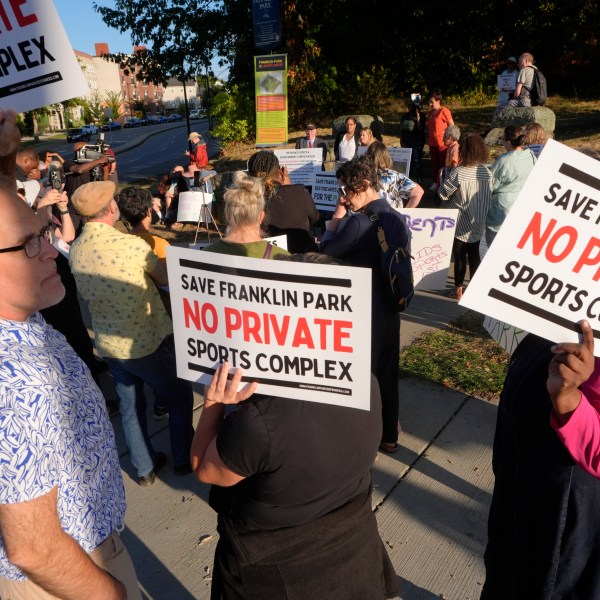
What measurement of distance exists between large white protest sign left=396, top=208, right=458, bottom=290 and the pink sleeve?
12.6ft

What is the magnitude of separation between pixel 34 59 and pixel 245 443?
2.26 metres

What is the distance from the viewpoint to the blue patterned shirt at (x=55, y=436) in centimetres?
123

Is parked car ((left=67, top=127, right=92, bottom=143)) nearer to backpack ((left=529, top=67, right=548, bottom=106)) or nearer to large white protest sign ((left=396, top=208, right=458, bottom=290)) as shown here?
backpack ((left=529, top=67, right=548, bottom=106))

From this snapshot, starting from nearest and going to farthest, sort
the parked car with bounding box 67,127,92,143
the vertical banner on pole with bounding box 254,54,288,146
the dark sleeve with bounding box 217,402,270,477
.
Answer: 1. the dark sleeve with bounding box 217,402,270,477
2. the vertical banner on pole with bounding box 254,54,288,146
3. the parked car with bounding box 67,127,92,143

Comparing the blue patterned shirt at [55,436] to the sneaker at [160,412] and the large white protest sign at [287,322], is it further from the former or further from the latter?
the sneaker at [160,412]

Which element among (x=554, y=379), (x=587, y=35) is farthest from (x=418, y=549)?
(x=587, y=35)

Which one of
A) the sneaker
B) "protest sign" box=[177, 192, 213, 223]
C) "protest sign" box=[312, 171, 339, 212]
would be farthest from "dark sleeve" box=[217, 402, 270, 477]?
"protest sign" box=[177, 192, 213, 223]

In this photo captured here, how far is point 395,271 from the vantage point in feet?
10.1

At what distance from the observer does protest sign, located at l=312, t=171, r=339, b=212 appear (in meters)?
6.80

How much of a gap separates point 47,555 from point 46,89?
225 centimetres

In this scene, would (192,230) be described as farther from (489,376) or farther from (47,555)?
(47,555)

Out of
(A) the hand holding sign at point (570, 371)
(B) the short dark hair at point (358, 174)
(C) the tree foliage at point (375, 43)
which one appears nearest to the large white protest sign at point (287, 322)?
(A) the hand holding sign at point (570, 371)

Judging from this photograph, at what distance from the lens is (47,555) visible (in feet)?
4.18

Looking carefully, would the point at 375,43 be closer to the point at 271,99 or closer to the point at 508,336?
the point at 271,99
